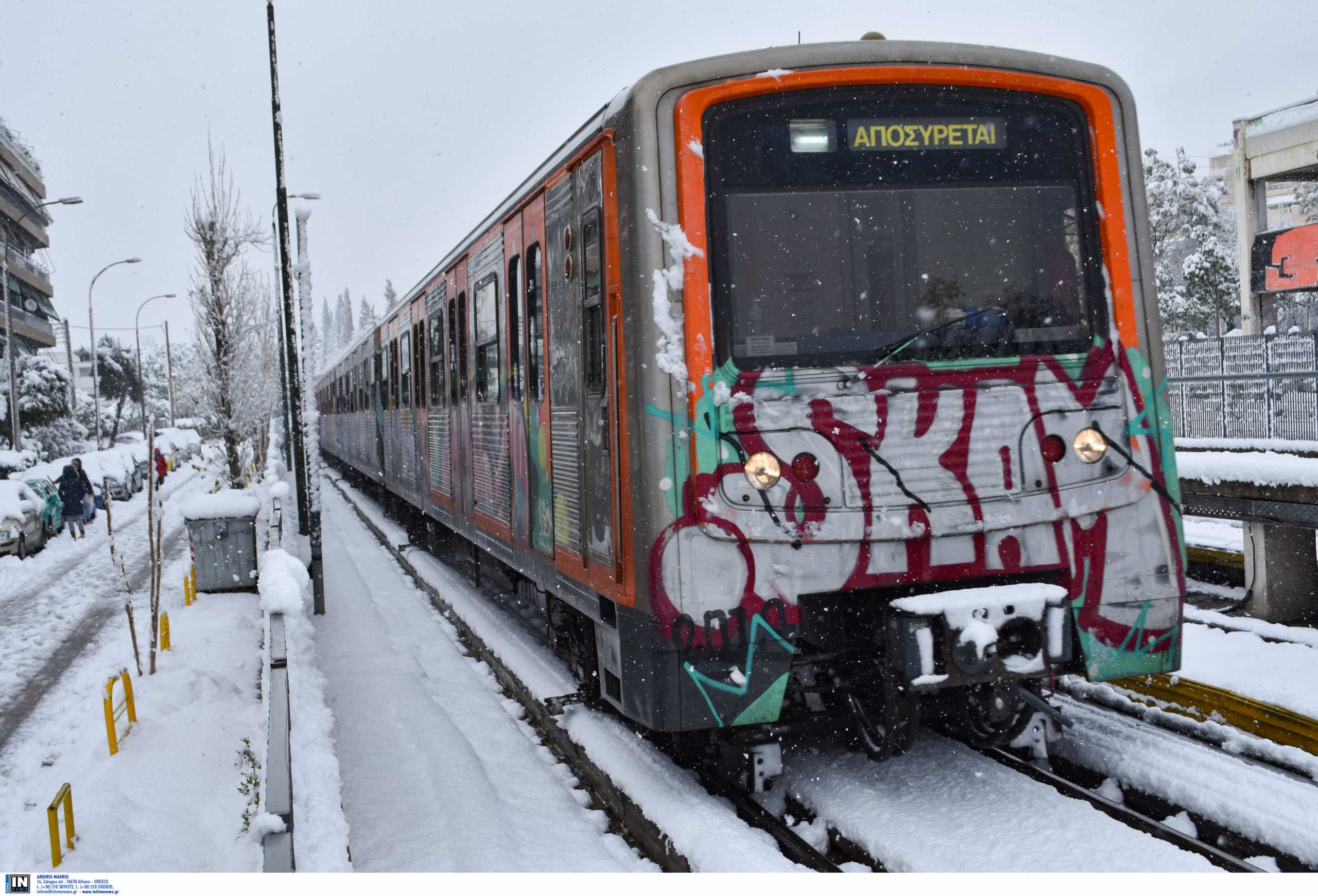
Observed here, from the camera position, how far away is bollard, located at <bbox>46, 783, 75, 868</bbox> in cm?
532

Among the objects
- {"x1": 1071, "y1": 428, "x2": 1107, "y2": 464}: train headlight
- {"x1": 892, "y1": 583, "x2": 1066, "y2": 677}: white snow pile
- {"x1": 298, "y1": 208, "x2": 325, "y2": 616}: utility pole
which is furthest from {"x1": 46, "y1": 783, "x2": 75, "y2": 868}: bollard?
{"x1": 298, "y1": 208, "x2": 325, "y2": 616}: utility pole

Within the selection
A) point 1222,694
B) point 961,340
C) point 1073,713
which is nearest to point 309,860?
point 961,340

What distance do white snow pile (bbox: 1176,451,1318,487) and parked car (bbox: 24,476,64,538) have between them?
19.5 m

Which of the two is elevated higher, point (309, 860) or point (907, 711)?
point (907, 711)

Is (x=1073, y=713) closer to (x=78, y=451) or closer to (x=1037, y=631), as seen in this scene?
(x=1037, y=631)

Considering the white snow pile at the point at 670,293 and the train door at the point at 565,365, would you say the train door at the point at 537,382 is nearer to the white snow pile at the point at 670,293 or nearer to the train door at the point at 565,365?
the train door at the point at 565,365

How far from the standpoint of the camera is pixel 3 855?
580cm

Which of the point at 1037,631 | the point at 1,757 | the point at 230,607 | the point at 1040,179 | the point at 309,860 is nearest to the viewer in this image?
the point at 309,860

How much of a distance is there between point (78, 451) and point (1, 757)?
104ft

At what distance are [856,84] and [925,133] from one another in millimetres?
378

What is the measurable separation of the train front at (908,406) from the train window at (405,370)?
31.1 ft

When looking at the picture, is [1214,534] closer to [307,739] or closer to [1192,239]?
[307,739]

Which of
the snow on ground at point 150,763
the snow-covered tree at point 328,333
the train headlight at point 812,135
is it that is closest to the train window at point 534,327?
the train headlight at point 812,135

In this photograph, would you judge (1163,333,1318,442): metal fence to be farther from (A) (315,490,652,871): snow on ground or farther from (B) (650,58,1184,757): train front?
(A) (315,490,652,871): snow on ground
